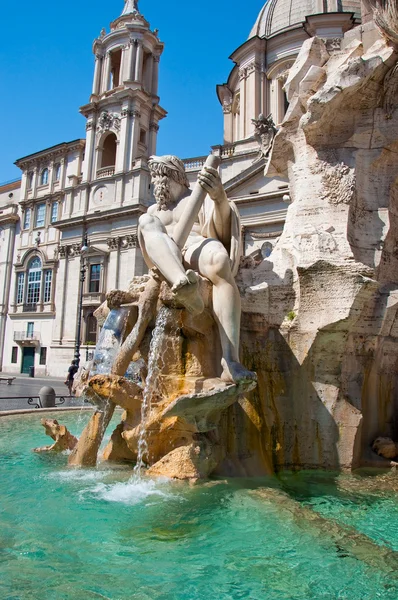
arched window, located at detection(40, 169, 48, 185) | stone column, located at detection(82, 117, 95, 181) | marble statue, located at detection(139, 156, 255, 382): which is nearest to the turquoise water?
marble statue, located at detection(139, 156, 255, 382)

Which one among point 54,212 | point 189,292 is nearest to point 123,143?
point 54,212

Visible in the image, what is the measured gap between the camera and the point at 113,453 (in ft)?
14.5

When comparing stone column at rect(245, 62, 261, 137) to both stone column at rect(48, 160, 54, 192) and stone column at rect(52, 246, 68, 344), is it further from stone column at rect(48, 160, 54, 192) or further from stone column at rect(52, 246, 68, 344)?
stone column at rect(48, 160, 54, 192)

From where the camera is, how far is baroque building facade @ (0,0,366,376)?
3344cm

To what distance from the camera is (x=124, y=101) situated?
3662cm

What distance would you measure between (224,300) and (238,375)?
25.5 inches

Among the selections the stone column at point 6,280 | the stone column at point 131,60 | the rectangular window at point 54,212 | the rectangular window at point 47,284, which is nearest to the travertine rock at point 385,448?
the rectangular window at point 47,284

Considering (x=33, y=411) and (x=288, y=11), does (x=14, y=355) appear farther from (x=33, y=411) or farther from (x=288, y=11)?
(x=288, y=11)

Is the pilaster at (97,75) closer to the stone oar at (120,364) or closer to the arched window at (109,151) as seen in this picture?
the arched window at (109,151)

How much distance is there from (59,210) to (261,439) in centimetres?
3896

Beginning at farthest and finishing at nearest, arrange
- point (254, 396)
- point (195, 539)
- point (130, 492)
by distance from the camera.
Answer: point (254, 396)
point (130, 492)
point (195, 539)

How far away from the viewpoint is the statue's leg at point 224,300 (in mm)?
3920

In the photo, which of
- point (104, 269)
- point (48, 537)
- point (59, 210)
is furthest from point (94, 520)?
point (59, 210)

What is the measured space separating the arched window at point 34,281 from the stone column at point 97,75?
559 inches
